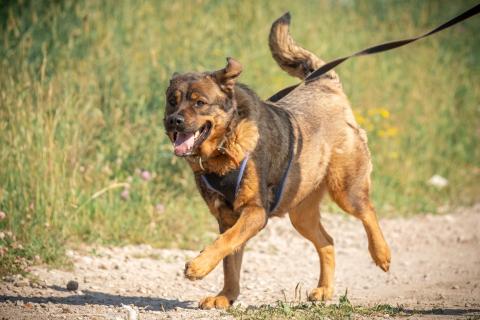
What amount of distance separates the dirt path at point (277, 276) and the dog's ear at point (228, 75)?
1.50 metres

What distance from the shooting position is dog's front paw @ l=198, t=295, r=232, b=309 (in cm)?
534

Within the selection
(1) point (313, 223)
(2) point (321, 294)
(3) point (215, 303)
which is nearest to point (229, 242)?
(3) point (215, 303)

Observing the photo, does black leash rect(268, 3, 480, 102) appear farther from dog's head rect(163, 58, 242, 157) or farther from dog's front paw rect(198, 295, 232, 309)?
dog's front paw rect(198, 295, 232, 309)

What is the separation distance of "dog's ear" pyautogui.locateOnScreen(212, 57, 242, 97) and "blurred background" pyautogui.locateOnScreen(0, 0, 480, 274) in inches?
83.9

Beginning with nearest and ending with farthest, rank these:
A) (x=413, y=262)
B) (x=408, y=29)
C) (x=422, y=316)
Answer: (x=422, y=316)
(x=413, y=262)
(x=408, y=29)

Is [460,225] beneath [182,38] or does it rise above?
beneath

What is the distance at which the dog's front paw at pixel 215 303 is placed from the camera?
210 inches

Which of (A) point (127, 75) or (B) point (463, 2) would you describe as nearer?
(A) point (127, 75)

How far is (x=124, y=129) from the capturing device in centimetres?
809

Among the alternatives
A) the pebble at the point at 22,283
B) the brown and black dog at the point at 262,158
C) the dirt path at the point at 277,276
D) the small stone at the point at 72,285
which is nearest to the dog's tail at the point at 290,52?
the brown and black dog at the point at 262,158

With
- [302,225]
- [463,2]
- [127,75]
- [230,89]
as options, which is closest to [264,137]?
[230,89]

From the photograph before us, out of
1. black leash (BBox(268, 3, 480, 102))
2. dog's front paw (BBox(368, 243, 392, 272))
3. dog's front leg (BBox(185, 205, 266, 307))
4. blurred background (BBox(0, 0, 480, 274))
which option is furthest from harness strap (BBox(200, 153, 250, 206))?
blurred background (BBox(0, 0, 480, 274))

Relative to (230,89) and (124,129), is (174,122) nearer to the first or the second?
(230,89)

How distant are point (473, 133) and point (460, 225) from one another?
3.17 metres
